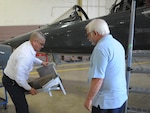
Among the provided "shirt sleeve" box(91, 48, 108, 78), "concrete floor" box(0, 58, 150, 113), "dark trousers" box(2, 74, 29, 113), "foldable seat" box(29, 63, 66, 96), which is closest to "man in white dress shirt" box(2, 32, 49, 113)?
"dark trousers" box(2, 74, 29, 113)

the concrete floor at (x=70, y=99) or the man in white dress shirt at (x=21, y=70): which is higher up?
the man in white dress shirt at (x=21, y=70)

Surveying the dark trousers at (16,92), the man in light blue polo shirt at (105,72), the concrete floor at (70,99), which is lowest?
the concrete floor at (70,99)

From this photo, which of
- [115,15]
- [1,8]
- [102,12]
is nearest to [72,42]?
[115,15]

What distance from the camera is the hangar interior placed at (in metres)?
5.13

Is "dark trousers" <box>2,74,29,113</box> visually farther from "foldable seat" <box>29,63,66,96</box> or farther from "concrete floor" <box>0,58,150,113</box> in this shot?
"concrete floor" <box>0,58,150,113</box>

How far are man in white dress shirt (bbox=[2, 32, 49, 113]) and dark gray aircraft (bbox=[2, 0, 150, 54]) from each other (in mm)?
1382

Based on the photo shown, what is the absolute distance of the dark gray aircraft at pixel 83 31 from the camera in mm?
4402

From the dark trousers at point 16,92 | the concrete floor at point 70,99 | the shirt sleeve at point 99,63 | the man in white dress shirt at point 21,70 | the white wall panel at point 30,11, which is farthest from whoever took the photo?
the white wall panel at point 30,11

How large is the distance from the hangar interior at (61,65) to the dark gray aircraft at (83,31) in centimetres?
40

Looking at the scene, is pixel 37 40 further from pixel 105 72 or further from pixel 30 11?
pixel 30 11

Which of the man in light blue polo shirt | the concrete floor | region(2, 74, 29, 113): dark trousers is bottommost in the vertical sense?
the concrete floor

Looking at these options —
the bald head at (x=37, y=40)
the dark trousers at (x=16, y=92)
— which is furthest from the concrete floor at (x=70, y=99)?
the bald head at (x=37, y=40)

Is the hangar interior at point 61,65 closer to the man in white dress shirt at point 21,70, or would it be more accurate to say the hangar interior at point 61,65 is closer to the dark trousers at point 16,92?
the dark trousers at point 16,92

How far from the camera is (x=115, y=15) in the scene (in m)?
4.72
